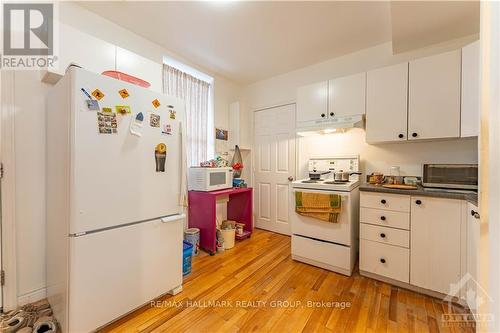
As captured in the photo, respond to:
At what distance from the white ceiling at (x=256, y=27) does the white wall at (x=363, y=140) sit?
16 centimetres

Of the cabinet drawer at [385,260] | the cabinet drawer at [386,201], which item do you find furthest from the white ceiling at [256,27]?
the cabinet drawer at [385,260]

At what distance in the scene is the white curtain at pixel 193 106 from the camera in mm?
2744

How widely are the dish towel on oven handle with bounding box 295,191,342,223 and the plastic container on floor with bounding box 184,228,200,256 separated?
1220mm

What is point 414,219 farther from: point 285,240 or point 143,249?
point 143,249

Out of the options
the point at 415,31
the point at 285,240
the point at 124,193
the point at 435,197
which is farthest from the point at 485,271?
the point at 285,240

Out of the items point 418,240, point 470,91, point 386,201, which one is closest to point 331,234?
point 386,201

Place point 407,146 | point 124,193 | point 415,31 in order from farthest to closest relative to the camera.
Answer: point 407,146
point 415,31
point 124,193

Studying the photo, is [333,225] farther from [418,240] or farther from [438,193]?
[438,193]

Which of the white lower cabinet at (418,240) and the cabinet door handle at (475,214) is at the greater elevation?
the cabinet door handle at (475,214)

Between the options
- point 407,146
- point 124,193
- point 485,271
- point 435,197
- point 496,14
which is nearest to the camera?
point 496,14

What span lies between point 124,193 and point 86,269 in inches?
19.0

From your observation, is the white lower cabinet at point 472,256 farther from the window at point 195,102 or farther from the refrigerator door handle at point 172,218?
the window at point 195,102

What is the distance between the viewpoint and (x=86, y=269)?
1.28m

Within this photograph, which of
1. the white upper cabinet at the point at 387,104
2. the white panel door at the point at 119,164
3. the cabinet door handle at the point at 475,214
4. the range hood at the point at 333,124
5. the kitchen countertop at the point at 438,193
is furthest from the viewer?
the range hood at the point at 333,124
